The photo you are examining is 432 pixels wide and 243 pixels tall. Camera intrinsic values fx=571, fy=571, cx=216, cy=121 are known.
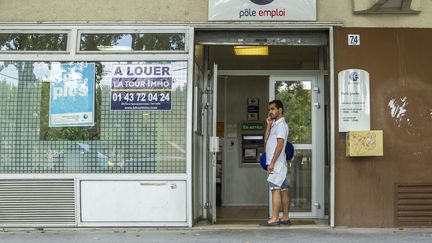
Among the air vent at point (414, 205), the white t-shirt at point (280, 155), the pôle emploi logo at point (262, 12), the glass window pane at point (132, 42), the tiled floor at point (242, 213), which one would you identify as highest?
the pôle emploi logo at point (262, 12)

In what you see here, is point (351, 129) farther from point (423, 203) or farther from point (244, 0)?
point (244, 0)

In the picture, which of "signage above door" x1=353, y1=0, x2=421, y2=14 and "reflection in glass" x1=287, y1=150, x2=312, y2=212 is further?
"reflection in glass" x1=287, y1=150, x2=312, y2=212

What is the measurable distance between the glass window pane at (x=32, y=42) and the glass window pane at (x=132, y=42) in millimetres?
307

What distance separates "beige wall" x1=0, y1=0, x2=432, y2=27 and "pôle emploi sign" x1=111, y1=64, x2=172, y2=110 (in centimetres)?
68

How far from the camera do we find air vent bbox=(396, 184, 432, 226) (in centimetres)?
751

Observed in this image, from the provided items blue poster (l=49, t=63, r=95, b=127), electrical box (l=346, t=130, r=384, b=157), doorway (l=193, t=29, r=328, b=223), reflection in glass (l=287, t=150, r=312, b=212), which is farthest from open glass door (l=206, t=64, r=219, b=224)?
electrical box (l=346, t=130, r=384, b=157)

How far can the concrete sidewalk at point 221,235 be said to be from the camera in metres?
6.88

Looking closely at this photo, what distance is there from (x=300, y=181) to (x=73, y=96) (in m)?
3.59

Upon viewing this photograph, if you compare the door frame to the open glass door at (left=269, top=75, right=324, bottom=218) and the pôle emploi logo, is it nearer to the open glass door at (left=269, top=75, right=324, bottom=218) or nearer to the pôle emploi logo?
the pôle emploi logo

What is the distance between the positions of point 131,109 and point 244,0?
82.8 inches

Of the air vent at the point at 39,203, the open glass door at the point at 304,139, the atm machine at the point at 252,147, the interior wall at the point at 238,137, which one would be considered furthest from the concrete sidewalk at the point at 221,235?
the atm machine at the point at 252,147

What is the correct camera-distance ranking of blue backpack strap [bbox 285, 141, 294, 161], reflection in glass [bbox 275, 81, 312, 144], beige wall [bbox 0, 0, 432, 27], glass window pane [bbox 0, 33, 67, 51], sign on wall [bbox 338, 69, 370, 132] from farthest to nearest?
reflection in glass [bbox 275, 81, 312, 144], blue backpack strap [bbox 285, 141, 294, 161], glass window pane [bbox 0, 33, 67, 51], beige wall [bbox 0, 0, 432, 27], sign on wall [bbox 338, 69, 370, 132]

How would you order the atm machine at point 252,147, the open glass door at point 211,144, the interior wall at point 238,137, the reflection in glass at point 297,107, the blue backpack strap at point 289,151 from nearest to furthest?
the blue backpack strap at point 289,151 → the open glass door at point 211,144 → the reflection in glass at point 297,107 → the interior wall at point 238,137 → the atm machine at point 252,147

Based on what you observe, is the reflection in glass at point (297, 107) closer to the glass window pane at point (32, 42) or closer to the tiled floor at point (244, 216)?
the tiled floor at point (244, 216)
